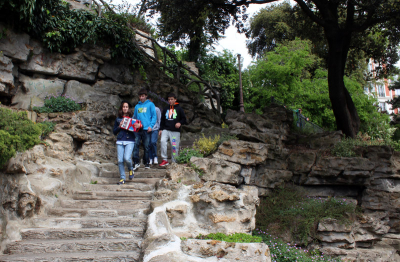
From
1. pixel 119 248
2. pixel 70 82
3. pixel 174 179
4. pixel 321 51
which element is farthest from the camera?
pixel 321 51

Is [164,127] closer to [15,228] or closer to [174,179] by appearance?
[174,179]

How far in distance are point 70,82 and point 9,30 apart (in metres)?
2.39

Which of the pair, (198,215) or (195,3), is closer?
(198,215)

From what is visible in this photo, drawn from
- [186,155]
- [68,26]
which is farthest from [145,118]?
[68,26]

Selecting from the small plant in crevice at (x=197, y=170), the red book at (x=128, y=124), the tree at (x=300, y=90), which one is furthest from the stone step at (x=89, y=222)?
the tree at (x=300, y=90)

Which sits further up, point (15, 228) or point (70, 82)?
point (70, 82)

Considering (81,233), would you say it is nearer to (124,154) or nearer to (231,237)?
(124,154)

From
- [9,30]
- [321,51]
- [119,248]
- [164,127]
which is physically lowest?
[119,248]

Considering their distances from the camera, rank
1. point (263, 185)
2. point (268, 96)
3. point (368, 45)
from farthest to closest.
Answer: point (268, 96) < point (368, 45) < point (263, 185)

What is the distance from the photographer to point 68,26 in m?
11.0

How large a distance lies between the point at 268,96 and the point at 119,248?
1665 cm

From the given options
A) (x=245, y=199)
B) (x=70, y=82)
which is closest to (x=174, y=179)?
(x=245, y=199)

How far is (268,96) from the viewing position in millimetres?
19859

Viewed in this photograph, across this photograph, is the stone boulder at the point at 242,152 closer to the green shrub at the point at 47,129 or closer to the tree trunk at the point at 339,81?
the green shrub at the point at 47,129
